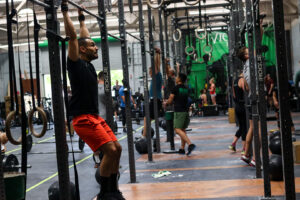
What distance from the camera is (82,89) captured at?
3.43 metres

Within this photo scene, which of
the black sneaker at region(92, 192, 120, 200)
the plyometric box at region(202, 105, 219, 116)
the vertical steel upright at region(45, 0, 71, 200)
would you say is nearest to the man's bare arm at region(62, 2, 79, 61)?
the vertical steel upright at region(45, 0, 71, 200)

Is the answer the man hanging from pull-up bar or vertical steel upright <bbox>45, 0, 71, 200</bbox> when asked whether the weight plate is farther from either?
vertical steel upright <bbox>45, 0, 71, 200</bbox>

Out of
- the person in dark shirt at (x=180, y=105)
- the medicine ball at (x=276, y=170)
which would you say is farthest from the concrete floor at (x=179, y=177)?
the person in dark shirt at (x=180, y=105)

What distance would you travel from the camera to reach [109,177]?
345 cm

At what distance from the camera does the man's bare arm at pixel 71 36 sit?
2.87 metres

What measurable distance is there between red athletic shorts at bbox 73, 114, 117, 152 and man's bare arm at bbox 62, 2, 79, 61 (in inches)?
19.7

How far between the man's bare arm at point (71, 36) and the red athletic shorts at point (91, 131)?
0.50 metres

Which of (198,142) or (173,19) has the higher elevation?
(173,19)

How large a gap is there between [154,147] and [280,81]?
5.61 meters

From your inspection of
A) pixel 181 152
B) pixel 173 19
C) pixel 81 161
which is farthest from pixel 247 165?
A: pixel 173 19

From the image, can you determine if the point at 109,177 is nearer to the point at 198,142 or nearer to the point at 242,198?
the point at 242,198

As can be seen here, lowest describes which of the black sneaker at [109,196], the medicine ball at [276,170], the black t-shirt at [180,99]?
the medicine ball at [276,170]

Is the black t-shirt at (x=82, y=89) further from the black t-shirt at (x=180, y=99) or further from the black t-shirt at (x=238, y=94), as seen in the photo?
the black t-shirt at (x=180, y=99)

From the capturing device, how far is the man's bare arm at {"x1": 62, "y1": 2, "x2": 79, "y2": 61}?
9.41ft
